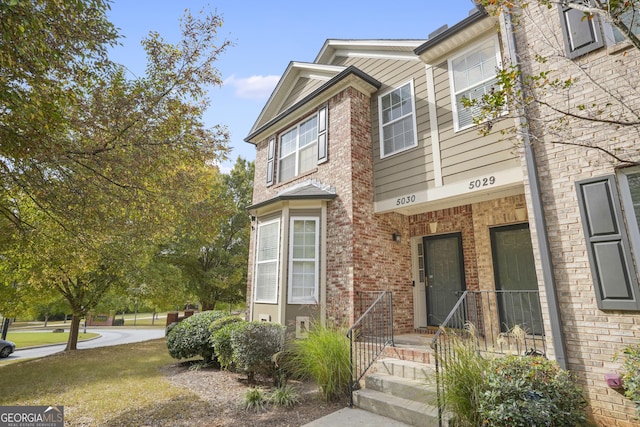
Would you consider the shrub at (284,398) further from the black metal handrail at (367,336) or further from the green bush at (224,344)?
the green bush at (224,344)

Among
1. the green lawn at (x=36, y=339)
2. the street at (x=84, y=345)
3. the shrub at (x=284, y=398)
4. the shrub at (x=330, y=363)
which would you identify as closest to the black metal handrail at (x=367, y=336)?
the shrub at (x=330, y=363)

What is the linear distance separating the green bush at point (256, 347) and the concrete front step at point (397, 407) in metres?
1.73

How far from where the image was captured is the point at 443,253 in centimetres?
784

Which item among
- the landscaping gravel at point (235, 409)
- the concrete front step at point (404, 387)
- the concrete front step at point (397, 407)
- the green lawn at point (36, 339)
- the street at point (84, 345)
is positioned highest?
the concrete front step at point (404, 387)

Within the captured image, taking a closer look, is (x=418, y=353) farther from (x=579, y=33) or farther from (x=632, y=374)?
(x=579, y=33)

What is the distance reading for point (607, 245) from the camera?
3.89 meters

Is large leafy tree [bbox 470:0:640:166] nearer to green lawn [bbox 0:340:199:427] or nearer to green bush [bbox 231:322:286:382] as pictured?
green bush [bbox 231:322:286:382]

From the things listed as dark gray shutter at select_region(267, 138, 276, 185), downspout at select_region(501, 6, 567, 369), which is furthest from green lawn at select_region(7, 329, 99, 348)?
downspout at select_region(501, 6, 567, 369)

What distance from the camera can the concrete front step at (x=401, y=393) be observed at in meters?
4.08

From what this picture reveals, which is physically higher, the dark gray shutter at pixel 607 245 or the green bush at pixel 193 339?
the dark gray shutter at pixel 607 245

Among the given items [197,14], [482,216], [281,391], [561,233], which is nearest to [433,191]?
[482,216]

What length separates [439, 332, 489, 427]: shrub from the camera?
3621 mm

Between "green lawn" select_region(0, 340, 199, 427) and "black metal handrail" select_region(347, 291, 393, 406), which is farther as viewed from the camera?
"black metal handrail" select_region(347, 291, 393, 406)

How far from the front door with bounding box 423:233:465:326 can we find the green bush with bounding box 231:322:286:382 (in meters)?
3.75
